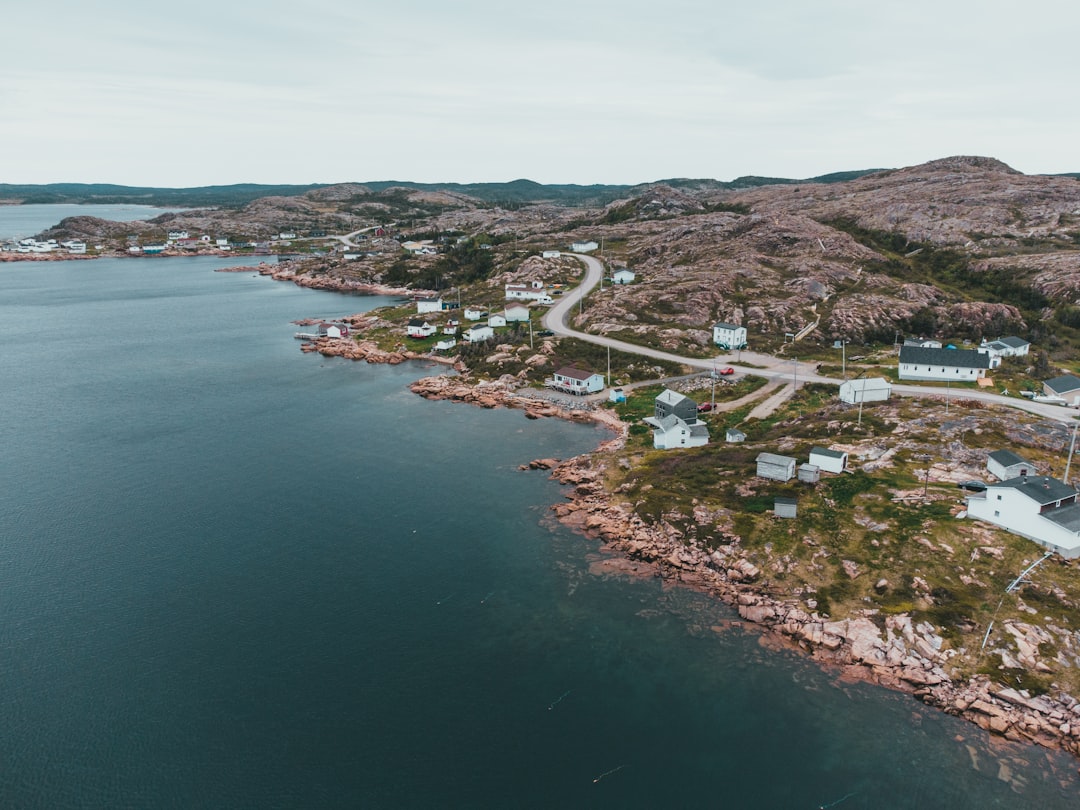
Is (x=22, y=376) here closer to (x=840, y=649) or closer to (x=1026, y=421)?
(x=840, y=649)

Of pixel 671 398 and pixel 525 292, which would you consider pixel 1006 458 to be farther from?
pixel 525 292

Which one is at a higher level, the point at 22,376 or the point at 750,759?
the point at 22,376

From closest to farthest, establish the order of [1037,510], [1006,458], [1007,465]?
[1037,510]
[1007,465]
[1006,458]

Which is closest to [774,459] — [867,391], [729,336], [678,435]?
[678,435]

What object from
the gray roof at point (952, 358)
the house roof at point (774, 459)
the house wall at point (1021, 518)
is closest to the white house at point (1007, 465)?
the house wall at point (1021, 518)

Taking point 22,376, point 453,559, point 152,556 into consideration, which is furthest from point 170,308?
point 453,559

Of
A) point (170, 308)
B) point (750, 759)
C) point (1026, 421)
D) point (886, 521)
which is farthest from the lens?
point (170, 308)
